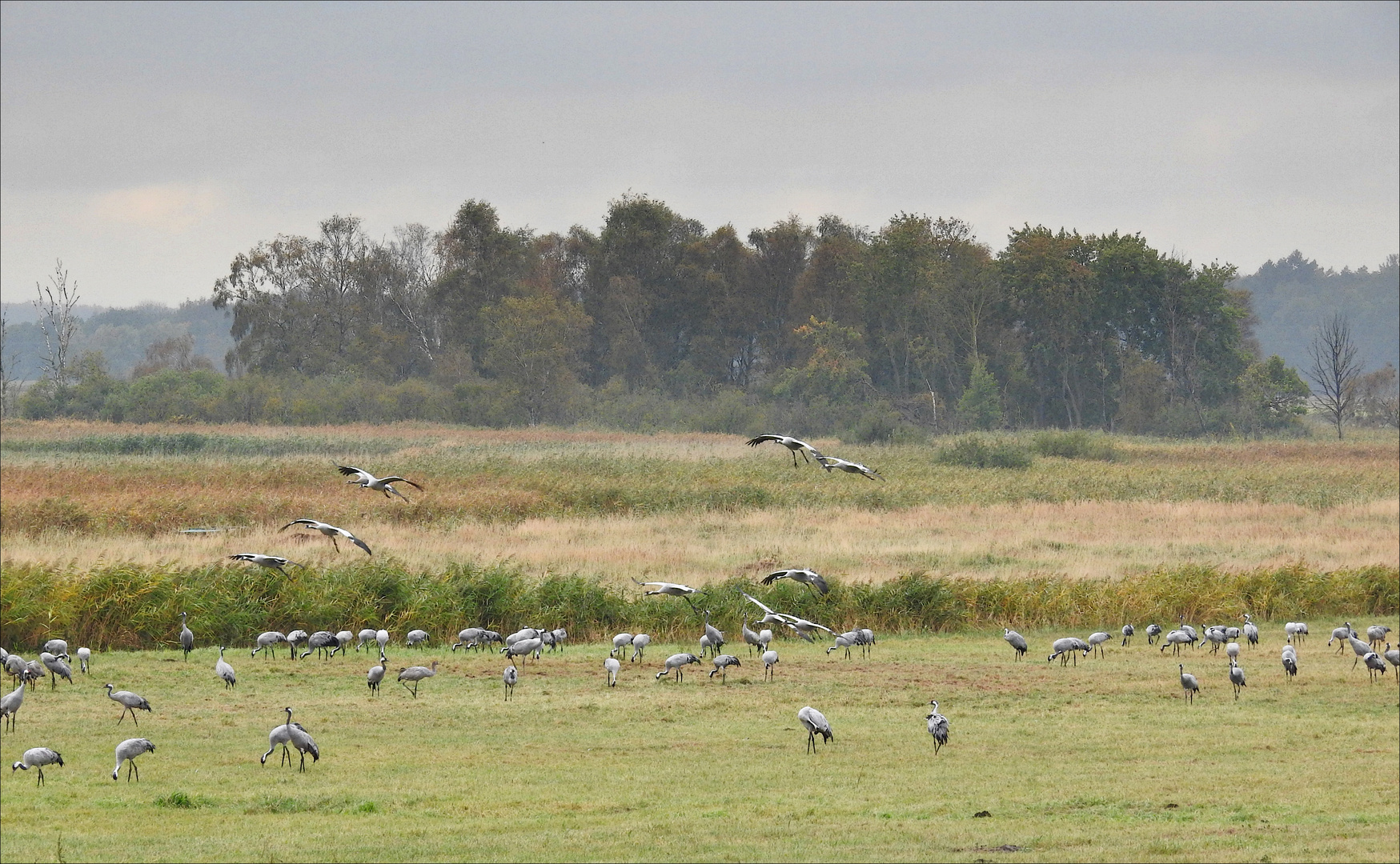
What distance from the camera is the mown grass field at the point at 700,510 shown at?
1378 inches

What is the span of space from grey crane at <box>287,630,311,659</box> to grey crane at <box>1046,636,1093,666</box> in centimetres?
1182

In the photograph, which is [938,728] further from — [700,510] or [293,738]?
[700,510]

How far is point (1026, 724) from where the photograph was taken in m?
17.2

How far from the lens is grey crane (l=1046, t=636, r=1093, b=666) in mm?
22016

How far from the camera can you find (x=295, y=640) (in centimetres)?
2212

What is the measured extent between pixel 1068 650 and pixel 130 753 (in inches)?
572

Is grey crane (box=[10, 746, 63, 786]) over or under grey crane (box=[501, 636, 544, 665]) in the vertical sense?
over

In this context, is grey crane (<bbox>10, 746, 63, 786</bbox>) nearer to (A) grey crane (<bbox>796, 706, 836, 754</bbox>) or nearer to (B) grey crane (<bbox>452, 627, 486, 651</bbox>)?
(A) grey crane (<bbox>796, 706, 836, 754</bbox>)

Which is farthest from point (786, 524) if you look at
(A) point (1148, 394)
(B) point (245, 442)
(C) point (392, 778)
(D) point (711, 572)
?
(A) point (1148, 394)

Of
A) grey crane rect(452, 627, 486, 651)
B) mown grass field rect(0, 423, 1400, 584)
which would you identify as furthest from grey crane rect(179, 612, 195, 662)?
mown grass field rect(0, 423, 1400, 584)

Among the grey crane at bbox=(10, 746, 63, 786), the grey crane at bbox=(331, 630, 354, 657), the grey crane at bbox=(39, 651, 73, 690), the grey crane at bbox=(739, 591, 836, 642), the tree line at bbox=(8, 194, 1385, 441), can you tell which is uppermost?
the tree line at bbox=(8, 194, 1385, 441)

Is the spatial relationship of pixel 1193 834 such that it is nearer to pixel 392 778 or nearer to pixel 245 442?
pixel 392 778

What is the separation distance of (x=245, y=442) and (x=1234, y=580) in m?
59.7

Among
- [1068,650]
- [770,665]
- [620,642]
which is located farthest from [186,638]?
[1068,650]
